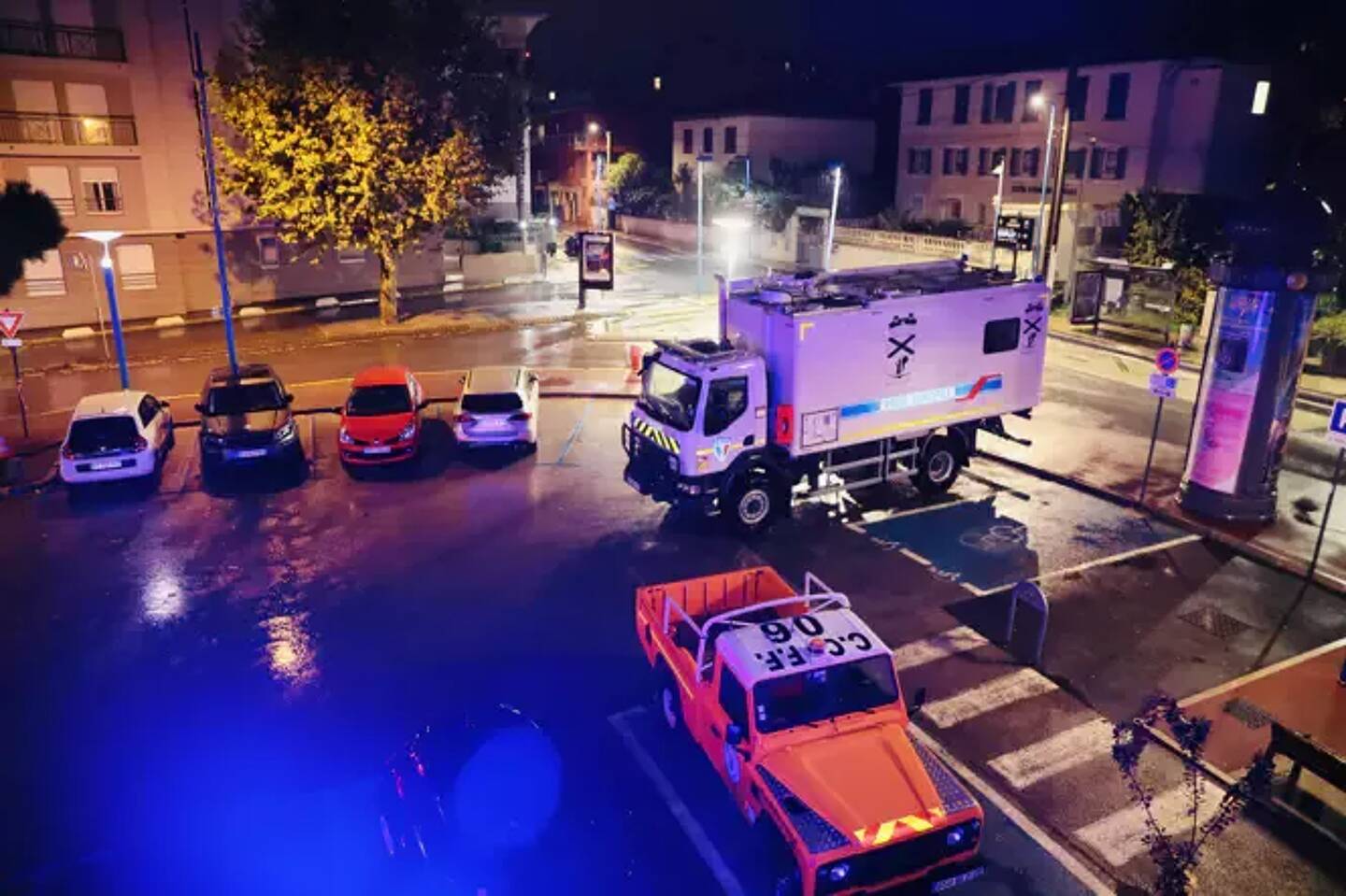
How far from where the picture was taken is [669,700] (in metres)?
10.4

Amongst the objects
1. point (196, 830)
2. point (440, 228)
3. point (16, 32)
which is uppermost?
point (16, 32)

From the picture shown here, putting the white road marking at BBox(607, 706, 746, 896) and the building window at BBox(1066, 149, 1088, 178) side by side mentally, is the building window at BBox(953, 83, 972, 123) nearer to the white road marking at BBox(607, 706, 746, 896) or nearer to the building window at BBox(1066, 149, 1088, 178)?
the building window at BBox(1066, 149, 1088, 178)

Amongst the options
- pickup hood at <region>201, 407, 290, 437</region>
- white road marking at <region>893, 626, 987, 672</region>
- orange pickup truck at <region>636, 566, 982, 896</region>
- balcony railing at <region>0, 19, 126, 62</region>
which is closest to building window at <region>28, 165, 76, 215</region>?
balcony railing at <region>0, 19, 126, 62</region>

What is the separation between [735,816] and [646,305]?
102 feet

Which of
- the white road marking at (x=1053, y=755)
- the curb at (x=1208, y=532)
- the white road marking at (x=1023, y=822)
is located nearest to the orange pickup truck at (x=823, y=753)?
the white road marking at (x=1023, y=822)

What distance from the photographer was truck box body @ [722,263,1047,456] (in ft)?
51.8

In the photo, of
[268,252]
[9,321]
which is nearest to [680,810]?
[9,321]

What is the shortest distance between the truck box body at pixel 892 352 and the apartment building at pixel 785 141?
42587mm

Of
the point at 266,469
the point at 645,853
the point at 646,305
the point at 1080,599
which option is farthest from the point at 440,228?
the point at 645,853

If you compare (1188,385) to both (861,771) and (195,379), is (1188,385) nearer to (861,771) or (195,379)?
(861,771)

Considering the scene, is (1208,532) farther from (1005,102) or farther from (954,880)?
(1005,102)

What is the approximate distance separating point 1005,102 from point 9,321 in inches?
1768

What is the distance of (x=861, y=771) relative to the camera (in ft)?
26.5

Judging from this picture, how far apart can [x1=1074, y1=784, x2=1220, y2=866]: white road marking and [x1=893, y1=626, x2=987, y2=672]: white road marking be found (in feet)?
10.3
